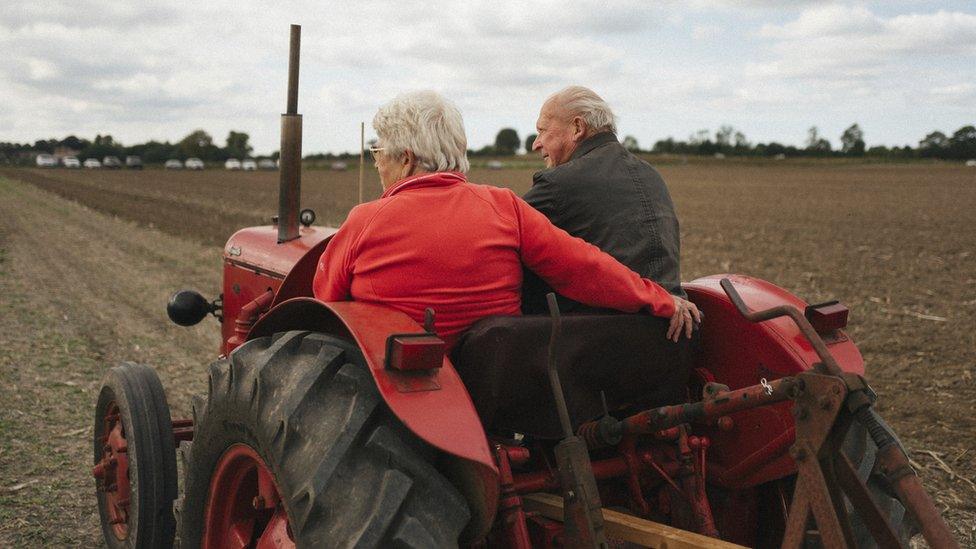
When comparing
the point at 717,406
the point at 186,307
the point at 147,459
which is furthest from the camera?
the point at 186,307

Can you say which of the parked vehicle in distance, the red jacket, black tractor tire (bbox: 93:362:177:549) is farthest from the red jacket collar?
the parked vehicle in distance

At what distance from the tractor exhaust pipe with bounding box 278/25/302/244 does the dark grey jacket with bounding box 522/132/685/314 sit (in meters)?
1.31

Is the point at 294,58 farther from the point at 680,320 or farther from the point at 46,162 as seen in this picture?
the point at 46,162

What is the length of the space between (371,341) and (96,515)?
251cm

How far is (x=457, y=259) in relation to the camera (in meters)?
2.18

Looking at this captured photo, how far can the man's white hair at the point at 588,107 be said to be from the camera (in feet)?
9.18

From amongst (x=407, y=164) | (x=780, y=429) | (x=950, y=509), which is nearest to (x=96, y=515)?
(x=407, y=164)

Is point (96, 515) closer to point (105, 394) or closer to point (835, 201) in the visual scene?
point (105, 394)

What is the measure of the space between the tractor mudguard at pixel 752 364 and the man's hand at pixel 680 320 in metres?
0.20

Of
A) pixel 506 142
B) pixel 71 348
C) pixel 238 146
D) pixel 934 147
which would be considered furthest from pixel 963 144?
pixel 71 348

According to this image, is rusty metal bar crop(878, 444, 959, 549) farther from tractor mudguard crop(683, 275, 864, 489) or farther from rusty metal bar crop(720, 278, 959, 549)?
tractor mudguard crop(683, 275, 864, 489)

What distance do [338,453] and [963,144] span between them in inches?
3194

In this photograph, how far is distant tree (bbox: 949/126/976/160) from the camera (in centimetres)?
6894

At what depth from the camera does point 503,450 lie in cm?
215
